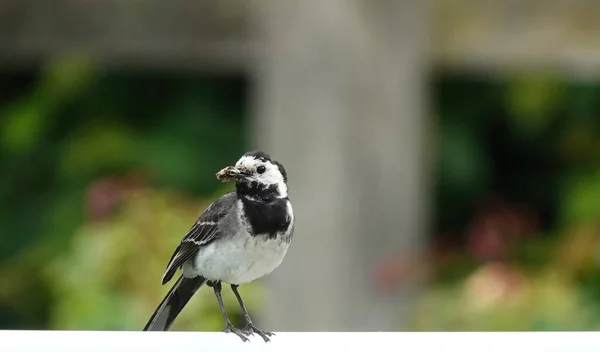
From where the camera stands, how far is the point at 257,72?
3.38 metres

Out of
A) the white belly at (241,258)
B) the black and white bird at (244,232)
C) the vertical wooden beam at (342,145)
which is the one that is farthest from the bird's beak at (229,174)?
the vertical wooden beam at (342,145)

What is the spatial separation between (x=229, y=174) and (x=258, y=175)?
69mm

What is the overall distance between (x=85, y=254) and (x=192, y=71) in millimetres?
896

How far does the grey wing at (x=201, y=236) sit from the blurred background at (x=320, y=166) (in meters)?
1.04

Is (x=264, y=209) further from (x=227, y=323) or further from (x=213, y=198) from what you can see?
(x=213, y=198)

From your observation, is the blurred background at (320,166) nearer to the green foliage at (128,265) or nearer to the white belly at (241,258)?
the green foliage at (128,265)

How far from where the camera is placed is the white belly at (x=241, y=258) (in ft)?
6.12

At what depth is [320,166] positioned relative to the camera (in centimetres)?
301

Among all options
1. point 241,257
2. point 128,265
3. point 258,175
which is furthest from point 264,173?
point 128,265
